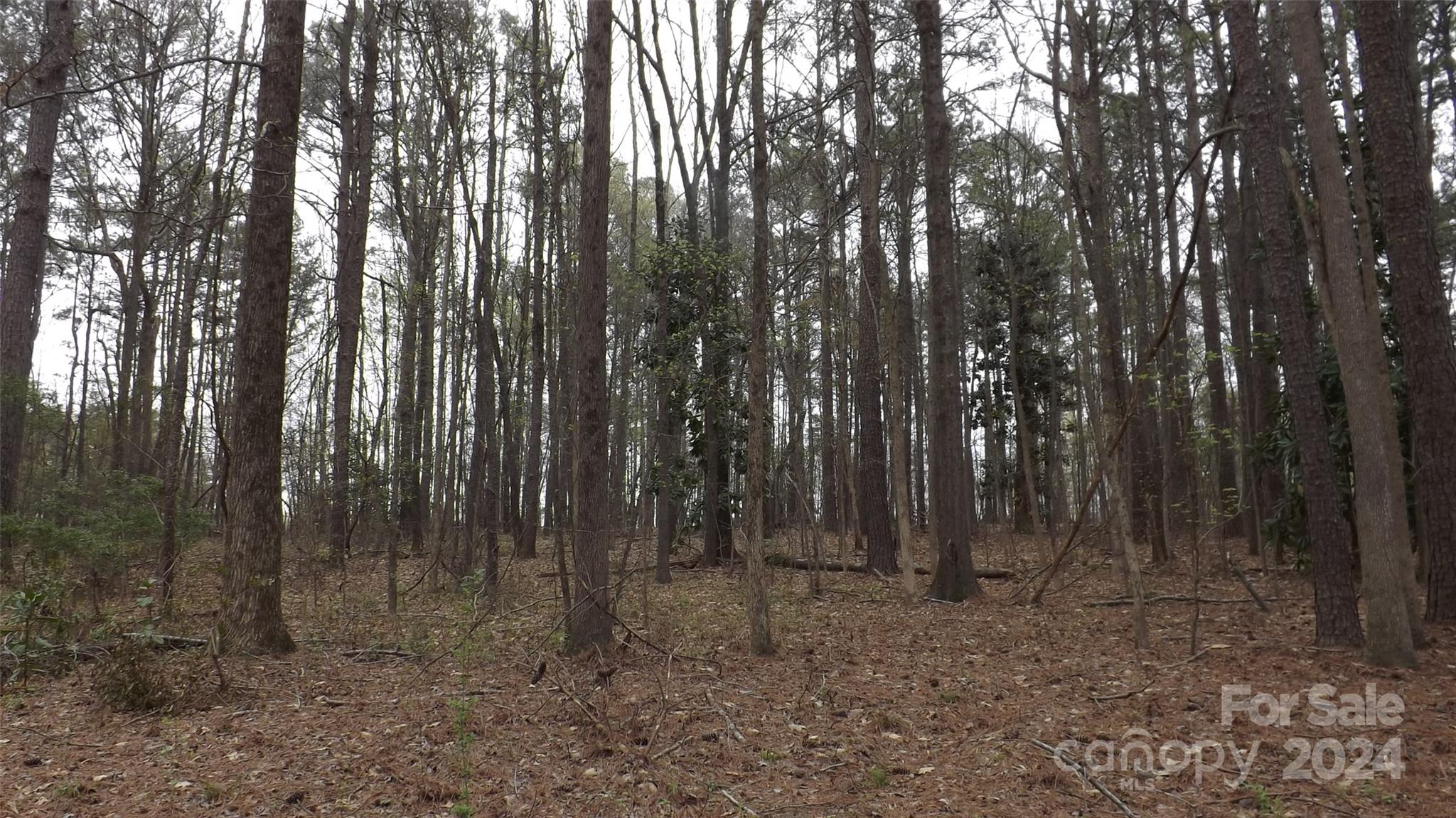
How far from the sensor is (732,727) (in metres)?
5.35

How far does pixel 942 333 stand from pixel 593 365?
200 inches

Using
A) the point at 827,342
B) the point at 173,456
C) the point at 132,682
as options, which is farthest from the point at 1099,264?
the point at 173,456

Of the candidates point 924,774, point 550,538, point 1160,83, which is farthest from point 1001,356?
point 924,774

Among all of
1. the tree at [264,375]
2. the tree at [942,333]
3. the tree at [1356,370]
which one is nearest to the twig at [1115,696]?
the tree at [1356,370]

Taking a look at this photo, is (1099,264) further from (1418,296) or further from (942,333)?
(1418,296)

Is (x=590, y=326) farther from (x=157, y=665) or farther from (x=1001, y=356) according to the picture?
(x=1001, y=356)

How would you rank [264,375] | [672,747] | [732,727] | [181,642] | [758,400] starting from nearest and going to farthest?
[672,747] < [732,727] < [181,642] < [264,375] < [758,400]

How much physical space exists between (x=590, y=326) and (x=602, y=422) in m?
0.91

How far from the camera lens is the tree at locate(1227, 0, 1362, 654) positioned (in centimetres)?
652

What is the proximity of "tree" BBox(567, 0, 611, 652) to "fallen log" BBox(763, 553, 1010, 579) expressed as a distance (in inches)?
194

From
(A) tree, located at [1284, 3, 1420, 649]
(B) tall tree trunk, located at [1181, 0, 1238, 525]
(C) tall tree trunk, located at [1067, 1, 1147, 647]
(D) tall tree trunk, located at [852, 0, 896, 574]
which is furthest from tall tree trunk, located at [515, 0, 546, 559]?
(B) tall tree trunk, located at [1181, 0, 1238, 525]

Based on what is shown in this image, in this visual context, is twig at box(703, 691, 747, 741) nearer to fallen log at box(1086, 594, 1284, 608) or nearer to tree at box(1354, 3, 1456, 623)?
fallen log at box(1086, 594, 1284, 608)

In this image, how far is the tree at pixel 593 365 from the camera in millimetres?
7242

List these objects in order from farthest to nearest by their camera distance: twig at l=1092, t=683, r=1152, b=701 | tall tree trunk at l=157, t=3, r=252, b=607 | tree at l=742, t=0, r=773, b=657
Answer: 1. tall tree trunk at l=157, t=3, r=252, b=607
2. tree at l=742, t=0, r=773, b=657
3. twig at l=1092, t=683, r=1152, b=701
